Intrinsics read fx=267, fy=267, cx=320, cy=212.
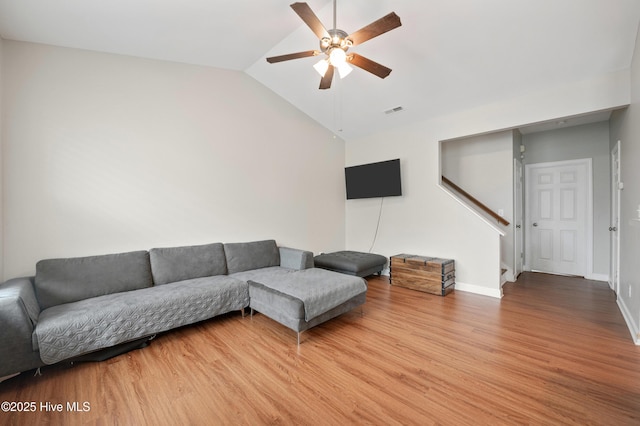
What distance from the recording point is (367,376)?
1.98 m

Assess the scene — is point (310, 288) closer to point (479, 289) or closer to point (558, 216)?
point (479, 289)

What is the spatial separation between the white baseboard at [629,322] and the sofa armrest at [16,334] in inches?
193

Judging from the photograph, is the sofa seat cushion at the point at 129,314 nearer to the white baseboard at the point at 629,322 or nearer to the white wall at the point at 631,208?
the white baseboard at the point at 629,322

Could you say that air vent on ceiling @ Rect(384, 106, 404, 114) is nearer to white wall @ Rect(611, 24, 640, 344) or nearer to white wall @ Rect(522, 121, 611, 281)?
white wall @ Rect(611, 24, 640, 344)

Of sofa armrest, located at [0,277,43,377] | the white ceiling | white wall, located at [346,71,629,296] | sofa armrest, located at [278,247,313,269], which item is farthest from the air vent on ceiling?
sofa armrest, located at [0,277,43,377]

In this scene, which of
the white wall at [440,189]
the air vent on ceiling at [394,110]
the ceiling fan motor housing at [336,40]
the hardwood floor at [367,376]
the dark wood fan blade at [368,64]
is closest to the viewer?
the hardwood floor at [367,376]

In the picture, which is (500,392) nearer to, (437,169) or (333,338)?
(333,338)

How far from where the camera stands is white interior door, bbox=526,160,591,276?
4699 mm

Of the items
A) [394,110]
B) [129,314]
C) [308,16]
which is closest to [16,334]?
[129,314]

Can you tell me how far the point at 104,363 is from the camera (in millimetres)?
2217

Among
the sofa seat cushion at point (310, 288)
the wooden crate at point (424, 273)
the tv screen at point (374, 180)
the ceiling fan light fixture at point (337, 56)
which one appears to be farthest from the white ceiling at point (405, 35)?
the sofa seat cushion at point (310, 288)

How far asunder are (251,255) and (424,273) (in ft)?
8.29

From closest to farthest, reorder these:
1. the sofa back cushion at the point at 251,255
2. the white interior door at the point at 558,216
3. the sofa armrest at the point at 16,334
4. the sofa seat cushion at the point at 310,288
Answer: the sofa armrest at the point at 16,334 → the sofa seat cushion at the point at 310,288 → the sofa back cushion at the point at 251,255 → the white interior door at the point at 558,216

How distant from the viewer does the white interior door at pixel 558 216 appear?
4.70m
